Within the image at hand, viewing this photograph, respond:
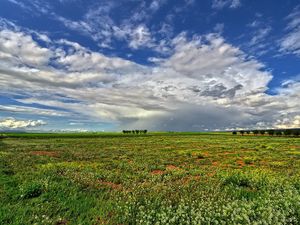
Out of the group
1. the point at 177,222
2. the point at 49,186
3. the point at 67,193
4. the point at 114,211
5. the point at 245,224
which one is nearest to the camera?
the point at 245,224

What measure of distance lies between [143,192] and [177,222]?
3.81 metres

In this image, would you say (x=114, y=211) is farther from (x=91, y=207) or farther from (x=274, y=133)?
(x=274, y=133)

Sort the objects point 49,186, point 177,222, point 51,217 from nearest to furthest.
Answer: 1. point 177,222
2. point 51,217
3. point 49,186

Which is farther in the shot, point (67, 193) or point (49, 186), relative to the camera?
point (49, 186)

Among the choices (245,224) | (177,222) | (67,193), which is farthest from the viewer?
(67,193)

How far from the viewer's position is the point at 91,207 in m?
8.34

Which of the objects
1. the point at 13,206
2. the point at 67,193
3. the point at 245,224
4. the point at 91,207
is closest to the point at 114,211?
the point at 91,207

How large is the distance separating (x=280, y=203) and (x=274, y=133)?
511ft

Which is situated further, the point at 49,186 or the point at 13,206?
the point at 49,186

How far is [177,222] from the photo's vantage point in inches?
256

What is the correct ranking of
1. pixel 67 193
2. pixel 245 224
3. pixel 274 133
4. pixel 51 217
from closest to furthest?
1. pixel 245 224
2. pixel 51 217
3. pixel 67 193
4. pixel 274 133

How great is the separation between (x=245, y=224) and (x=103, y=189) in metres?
7.03

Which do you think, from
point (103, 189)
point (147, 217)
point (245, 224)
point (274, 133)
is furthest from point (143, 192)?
point (274, 133)

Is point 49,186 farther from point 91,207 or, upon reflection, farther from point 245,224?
point 245,224
